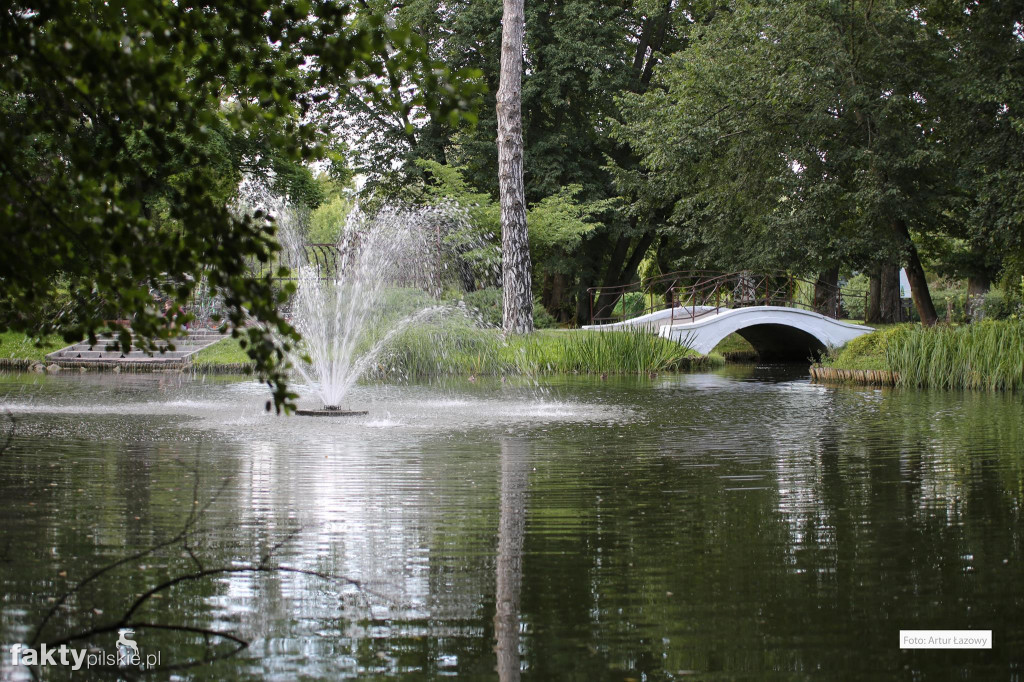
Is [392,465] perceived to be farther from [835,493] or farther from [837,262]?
[837,262]

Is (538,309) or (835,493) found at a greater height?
(538,309)

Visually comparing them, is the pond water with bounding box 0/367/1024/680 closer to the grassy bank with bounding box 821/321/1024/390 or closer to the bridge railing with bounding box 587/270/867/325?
the grassy bank with bounding box 821/321/1024/390

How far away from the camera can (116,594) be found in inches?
188

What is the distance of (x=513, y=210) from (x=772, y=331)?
41.9 feet

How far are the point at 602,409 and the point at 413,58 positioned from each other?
1110 cm

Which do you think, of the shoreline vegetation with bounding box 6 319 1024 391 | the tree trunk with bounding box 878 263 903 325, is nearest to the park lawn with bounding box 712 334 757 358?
the tree trunk with bounding box 878 263 903 325

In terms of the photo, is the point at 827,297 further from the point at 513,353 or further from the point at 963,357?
the point at 963,357

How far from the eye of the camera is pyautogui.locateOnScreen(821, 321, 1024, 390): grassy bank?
18.7 meters

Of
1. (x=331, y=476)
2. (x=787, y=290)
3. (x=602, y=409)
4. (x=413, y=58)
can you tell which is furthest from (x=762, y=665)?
(x=787, y=290)

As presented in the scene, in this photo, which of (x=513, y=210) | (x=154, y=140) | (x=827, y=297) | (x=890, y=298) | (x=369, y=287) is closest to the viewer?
(x=154, y=140)

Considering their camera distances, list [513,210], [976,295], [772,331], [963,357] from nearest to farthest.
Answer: [963,357] → [513,210] → [772,331] → [976,295]

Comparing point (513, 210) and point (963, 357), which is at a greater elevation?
point (513, 210)

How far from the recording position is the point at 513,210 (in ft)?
81.3

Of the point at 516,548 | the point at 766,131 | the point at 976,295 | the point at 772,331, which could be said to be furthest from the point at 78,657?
the point at 976,295
